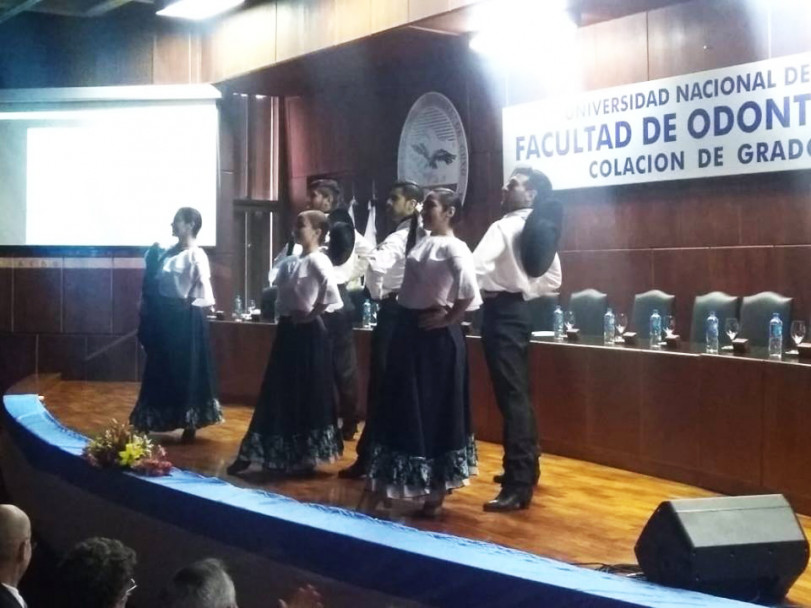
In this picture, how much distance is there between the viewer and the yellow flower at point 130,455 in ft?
13.6

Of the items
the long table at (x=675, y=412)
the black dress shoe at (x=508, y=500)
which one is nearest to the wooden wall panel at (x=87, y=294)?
the long table at (x=675, y=412)

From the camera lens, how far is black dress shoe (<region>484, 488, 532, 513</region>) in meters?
4.03

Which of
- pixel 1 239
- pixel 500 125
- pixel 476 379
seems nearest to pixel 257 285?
pixel 1 239

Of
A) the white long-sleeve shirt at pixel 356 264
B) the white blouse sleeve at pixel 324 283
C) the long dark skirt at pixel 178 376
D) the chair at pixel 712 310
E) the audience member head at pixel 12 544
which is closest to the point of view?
the audience member head at pixel 12 544

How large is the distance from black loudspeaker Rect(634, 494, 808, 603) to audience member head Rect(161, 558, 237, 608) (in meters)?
1.07

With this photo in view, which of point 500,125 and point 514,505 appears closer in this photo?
point 514,505

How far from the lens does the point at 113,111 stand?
8.72 meters

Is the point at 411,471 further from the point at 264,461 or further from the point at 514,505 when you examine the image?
the point at 264,461

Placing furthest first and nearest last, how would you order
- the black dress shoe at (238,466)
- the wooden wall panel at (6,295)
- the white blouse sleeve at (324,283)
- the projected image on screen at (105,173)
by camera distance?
1. the wooden wall panel at (6,295)
2. the projected image on screen at (105,173)
3. the black dress shoe at (238,466)
4. the white blouse sleeve at (324,283)

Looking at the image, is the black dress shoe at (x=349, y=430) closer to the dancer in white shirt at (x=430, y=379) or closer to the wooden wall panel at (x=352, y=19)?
the dancer in white shirt at (x=430, y=379)

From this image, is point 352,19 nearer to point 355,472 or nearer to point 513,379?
point 355,472

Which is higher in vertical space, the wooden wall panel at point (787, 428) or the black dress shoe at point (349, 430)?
the wooden wall panel at point (787, 428)

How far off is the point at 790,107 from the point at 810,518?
238 cm

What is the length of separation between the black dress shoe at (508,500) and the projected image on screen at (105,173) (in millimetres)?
5255
